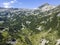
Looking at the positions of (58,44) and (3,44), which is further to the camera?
(58,44)

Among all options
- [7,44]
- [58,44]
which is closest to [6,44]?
[7,44]

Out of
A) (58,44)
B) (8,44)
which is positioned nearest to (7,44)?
(8,44)

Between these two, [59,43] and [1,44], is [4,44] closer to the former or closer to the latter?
[1,44]

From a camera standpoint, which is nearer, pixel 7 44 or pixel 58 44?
pixel 7 44

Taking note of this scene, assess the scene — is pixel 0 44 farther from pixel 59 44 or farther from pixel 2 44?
pixel 59 44

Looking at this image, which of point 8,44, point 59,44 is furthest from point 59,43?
point 8,44

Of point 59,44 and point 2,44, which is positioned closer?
point 2,44

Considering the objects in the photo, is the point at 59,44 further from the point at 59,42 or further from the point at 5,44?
the point at 5,44
